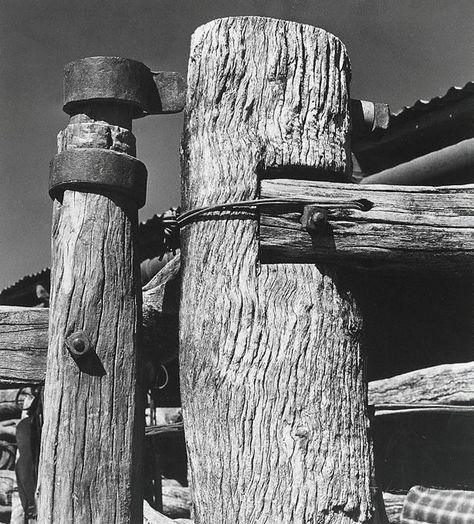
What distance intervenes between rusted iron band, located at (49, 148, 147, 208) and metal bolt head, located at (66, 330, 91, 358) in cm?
31

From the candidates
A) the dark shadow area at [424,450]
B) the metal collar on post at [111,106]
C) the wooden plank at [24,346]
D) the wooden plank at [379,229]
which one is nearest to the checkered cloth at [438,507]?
the dark shadow area at [424,450]

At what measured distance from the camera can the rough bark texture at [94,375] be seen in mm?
1572

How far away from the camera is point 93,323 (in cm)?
162

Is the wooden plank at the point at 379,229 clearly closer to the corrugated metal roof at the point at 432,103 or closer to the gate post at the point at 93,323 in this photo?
the gate post at the point at 93,323

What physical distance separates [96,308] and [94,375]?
5.5 inches

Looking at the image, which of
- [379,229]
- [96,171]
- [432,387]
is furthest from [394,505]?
[96,171]

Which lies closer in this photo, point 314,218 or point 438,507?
point 314,218

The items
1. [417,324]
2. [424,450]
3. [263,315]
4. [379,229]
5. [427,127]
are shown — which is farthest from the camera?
[427,127]

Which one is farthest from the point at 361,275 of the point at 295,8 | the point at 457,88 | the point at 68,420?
the point at 457,88

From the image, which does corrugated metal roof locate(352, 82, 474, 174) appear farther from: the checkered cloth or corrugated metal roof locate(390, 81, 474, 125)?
the checkered cloth

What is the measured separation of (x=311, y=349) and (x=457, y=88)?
3.00 m

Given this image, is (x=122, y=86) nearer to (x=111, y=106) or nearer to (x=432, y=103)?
(x=111, y=106)

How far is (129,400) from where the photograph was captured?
64.1 inches

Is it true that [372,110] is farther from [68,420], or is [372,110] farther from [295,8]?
[295,8]
